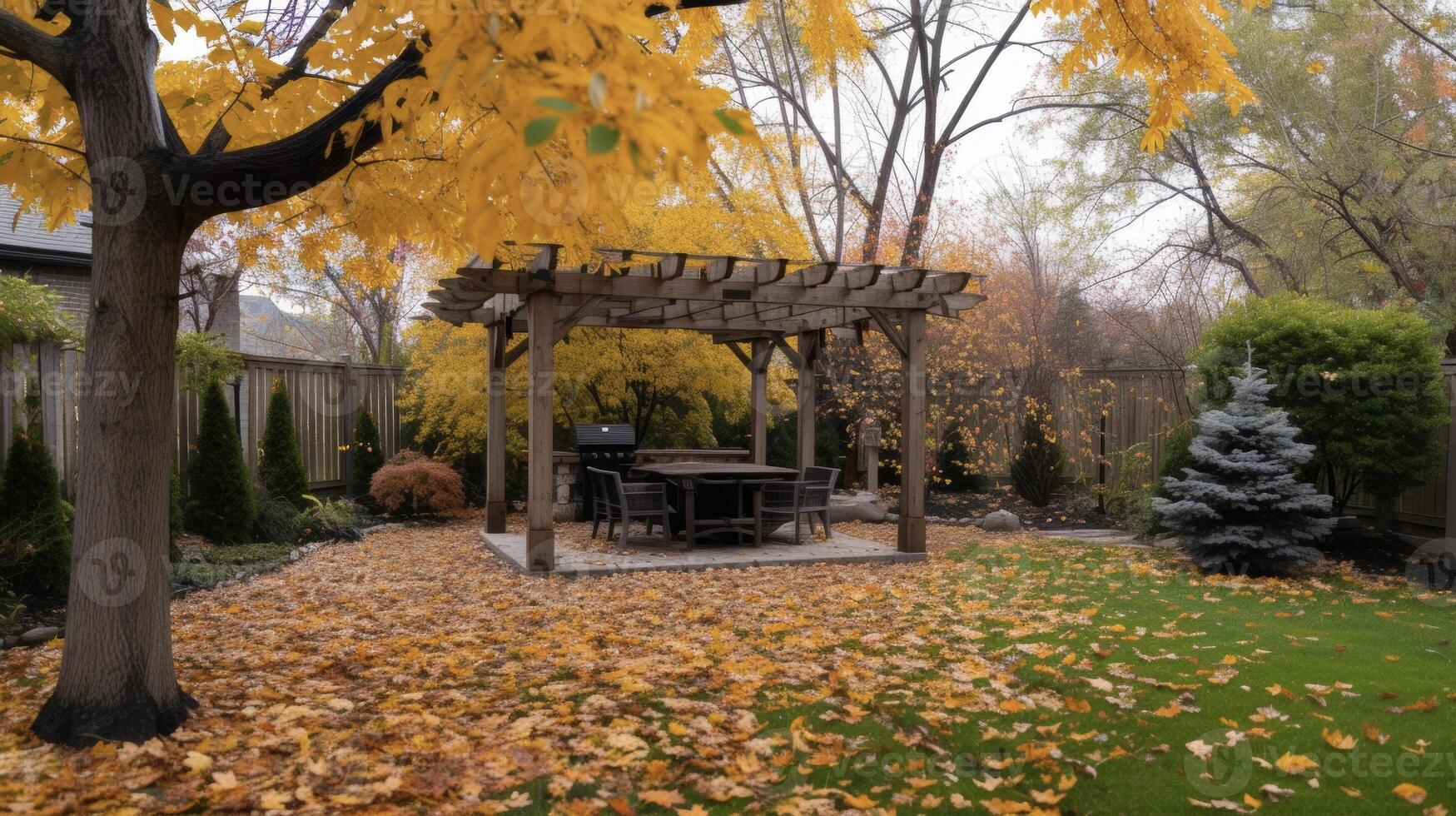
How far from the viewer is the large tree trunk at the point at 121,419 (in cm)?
366

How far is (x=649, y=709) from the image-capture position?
4.04 meters

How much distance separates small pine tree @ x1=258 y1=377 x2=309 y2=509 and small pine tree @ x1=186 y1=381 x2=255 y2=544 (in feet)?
4.62

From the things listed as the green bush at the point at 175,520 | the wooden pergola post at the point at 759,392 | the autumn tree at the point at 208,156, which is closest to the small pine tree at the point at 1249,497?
the autumn tree at the point at 208,156

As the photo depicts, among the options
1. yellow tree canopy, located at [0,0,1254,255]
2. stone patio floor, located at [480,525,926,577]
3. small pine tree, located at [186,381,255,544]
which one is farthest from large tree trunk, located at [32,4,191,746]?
small pine tree, located at [186,381,255,544]

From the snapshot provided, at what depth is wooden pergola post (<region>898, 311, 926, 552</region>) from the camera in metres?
8.84

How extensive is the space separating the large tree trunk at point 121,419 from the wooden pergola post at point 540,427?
416cm

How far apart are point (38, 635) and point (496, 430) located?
551cm

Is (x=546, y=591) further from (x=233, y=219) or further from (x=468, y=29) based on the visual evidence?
(x=468, y=29)

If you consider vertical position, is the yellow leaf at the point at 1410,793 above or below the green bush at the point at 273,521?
below

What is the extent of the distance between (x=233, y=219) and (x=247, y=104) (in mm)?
828

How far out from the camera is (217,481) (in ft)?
29.7

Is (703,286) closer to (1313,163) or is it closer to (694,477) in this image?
(694,477)

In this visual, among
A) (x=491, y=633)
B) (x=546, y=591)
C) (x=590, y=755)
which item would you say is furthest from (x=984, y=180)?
(x=590, y=755)

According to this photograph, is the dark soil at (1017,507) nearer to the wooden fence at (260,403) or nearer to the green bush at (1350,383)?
the green bush at (1350,383)
